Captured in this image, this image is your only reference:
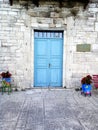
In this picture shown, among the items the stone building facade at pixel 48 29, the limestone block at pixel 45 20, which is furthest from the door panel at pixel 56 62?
the limestone block at pixel 45 20

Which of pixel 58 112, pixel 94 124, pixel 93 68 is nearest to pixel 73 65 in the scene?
pixel 93 68

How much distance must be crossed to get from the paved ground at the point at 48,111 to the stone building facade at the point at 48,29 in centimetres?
91

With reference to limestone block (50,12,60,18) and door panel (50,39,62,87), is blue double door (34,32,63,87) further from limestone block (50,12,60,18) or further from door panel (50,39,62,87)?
limestone block (50,12,60,18)

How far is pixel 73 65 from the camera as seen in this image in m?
7.28

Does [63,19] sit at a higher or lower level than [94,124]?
higher

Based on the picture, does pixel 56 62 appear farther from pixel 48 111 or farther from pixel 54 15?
pixel 48 111

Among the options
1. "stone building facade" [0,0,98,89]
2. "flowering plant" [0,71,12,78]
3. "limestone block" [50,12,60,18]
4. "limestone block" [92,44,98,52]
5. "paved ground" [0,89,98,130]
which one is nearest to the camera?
"paved ground" [0,89,98,130]

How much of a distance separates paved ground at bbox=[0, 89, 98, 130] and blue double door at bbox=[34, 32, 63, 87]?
0.80 m

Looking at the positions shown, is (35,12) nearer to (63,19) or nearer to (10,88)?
(63,19)

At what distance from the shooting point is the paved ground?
379 centimetres

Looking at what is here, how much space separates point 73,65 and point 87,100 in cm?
187

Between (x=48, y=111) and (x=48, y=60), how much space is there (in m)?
3.11

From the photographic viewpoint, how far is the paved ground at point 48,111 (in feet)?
12.4

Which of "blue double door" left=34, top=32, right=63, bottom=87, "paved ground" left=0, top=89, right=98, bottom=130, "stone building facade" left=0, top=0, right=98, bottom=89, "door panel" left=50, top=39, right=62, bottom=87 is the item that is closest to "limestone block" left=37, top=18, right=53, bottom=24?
"stone building facade" left=0, top=0, right=98, bottom=89
